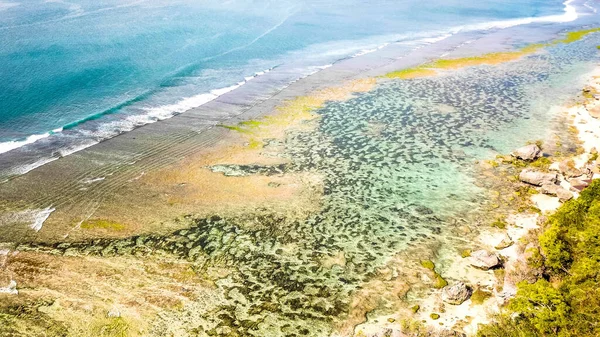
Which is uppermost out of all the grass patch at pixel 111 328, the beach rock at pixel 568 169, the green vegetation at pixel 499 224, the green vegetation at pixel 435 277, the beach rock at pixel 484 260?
the grass patch at pixel 111 328

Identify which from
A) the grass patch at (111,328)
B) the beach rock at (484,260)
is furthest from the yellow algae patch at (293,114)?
the beach rock at (484,260)

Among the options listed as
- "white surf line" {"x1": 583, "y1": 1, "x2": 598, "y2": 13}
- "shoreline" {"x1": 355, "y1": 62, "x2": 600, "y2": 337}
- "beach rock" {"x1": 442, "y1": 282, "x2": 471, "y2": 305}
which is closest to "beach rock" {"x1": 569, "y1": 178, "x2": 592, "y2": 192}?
"shoreline" {"x1": 355, "y1": 62, "x2": 600, "y2": 337}

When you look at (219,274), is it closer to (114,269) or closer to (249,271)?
(249,271)

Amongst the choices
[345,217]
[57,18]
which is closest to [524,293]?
[345,217]

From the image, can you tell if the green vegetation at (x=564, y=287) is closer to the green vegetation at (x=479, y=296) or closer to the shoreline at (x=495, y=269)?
the shoreline at (x=495, y=269)

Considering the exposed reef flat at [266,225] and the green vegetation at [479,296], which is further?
the green vegetation at [479,296]

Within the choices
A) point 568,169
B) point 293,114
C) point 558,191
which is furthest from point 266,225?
point 568,169

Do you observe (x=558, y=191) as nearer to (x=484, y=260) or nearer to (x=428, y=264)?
(x=484, y=260)
